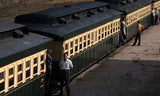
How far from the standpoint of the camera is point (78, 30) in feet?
53.9

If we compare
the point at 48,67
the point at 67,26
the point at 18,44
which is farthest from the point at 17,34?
the point at 67,26

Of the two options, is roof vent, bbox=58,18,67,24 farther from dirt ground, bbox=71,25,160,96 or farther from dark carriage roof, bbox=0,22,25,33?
dark carriage roof, bbox=0,22,25,33

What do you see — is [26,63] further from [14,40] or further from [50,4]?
[50,4]

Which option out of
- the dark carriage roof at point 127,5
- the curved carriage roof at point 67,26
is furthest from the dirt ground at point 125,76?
the dark carriage roof at point 127,5

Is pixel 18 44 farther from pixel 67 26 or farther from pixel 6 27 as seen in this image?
pixel 67 26

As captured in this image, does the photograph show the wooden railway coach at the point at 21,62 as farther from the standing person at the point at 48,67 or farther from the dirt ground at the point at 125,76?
the dirt ground at the point at 125,76

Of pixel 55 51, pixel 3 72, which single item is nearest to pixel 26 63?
pixel 3 72

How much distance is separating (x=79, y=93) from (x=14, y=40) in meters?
4.09

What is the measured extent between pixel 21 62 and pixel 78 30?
5.45 m

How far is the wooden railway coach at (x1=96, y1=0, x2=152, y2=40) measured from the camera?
86.6 feet

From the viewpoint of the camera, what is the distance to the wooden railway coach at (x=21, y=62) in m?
10.6

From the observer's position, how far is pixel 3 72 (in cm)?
1045

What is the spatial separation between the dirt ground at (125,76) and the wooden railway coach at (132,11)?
2.75 meters

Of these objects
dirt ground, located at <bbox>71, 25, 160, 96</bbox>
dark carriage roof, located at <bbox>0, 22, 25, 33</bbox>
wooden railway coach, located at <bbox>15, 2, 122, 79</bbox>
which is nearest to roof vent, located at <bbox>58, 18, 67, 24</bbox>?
wooden railway coach, located at <bbox>15, 2, 122, 79</bbox>
